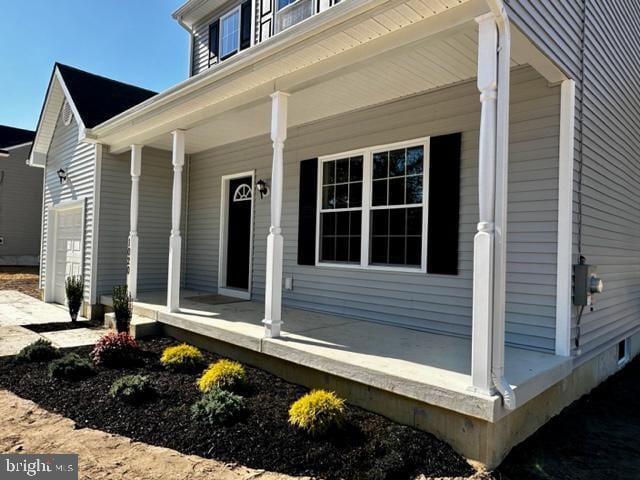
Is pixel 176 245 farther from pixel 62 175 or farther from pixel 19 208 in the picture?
pixel 19 208

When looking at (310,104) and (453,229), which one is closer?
(453,229)

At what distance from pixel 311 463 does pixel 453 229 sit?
9.52 ft

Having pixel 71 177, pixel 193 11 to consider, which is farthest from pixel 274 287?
pixel 193 11

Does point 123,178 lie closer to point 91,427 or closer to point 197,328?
point 197,328

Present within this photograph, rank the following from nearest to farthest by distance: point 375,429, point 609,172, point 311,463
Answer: point 311,463, point 375,429, point 609,172

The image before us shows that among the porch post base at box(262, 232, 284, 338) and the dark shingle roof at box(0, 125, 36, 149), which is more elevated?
the dark shingle roof at box(0, 125, 36, 149)

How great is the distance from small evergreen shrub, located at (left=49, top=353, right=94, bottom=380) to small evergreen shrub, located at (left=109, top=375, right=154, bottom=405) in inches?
29.4

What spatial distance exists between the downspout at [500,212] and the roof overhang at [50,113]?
789 centimetres

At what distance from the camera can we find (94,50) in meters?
12.5

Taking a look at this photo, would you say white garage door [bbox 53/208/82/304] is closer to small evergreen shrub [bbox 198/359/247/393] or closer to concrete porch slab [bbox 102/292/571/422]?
concrete porch slab [bbox 102/292/571/422]

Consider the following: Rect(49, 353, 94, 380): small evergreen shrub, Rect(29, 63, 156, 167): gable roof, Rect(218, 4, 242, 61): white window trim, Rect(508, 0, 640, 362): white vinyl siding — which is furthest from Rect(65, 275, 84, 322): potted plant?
Rect(508, 0, 640, 362): white vinyl siding

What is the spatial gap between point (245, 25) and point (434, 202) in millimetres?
6290

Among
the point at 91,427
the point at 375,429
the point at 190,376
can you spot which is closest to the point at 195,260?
the point at 190,376

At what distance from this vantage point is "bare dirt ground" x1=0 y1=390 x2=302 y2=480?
273cm
